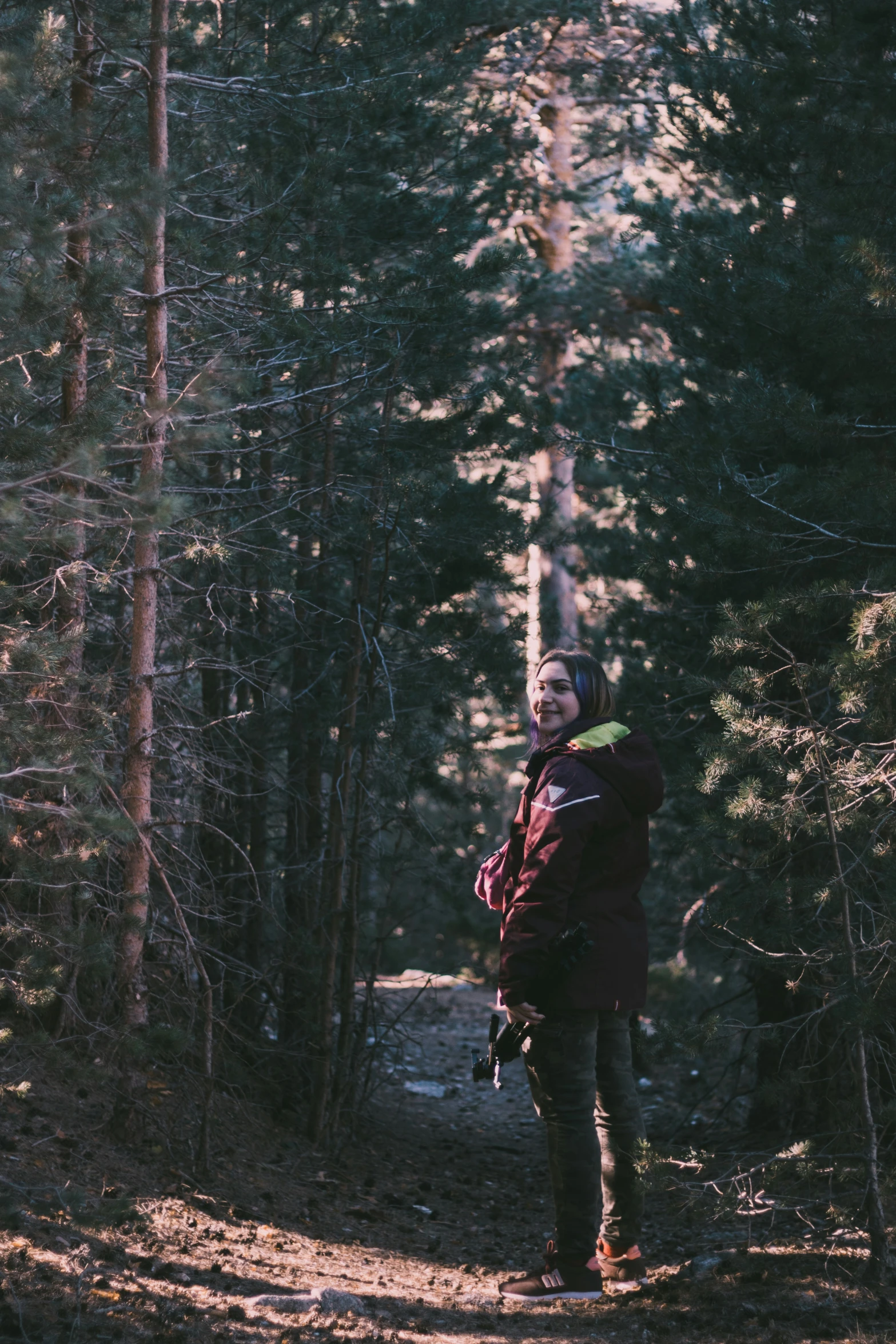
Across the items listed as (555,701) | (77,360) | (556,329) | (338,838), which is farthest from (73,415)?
(556,329)

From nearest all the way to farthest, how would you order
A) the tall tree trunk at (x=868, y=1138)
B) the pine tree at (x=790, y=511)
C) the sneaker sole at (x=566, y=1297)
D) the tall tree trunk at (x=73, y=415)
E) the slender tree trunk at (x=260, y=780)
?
the tall tree trunk at (x=868, y=1138), the sneaker sole at (x=566, y=1297), the pine tree at (x=790, y=511), the tall tree trunk at (x=73, y=415), the slender tree trunk at (x=260, y=780)

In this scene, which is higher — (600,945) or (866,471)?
(866,471)

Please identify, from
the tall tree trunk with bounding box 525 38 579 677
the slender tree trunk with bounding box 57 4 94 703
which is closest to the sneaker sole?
the slender tree trunk with bounding box 57 4 94 703

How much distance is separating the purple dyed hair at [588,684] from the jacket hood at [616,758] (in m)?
0.04

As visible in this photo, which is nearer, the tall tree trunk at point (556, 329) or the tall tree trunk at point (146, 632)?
the tall tree trunk at point (146, 632)

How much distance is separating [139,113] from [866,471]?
14.5ft

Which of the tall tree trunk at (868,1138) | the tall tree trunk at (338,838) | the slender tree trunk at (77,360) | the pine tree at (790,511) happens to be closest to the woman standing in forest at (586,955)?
the pine tree at (790,511)

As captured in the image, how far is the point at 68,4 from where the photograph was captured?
19.4 ft

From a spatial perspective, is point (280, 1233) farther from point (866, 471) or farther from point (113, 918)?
point (866, 471)

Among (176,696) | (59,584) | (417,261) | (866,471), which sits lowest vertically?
(176,696)

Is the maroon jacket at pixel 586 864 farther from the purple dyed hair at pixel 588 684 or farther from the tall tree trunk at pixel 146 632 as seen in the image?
the tall tree trunk at pixel 146 632

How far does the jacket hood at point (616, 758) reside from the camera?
3918mm

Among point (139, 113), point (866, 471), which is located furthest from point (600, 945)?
point (139, 113)

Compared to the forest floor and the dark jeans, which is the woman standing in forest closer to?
the dark jeans
